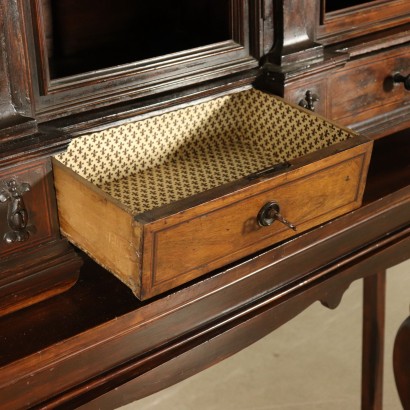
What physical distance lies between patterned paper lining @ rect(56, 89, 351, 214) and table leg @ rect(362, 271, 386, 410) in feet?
1.57

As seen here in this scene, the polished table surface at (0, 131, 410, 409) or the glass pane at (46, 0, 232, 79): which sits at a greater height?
the glass pane at (46, 0, 232, 79)

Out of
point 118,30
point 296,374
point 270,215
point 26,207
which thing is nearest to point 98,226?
point 26,207

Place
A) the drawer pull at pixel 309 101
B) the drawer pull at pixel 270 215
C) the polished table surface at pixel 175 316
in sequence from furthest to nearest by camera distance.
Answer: the drawer pull at pixel 309 101 → the drawer pull at pixel 270 215 → the polished table surface at pixel 175 316

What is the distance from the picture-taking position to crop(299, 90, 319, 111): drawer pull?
4.21ft

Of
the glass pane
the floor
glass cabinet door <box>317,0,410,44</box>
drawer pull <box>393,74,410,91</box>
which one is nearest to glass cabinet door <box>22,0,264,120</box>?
the glass pane

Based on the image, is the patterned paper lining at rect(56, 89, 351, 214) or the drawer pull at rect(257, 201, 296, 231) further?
the patterned paper lining at rect(56, 89, 351, 214)

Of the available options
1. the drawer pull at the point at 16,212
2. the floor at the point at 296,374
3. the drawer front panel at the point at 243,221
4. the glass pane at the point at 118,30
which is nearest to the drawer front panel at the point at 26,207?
the drawer pull at the point at 16,212

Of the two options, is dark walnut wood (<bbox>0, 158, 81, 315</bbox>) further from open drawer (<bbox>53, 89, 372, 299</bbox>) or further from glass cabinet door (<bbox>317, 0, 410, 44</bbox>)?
glass cabinet door (<bbox>317, 0, 410, 44</bbox>)

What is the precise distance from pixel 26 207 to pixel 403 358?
469mm

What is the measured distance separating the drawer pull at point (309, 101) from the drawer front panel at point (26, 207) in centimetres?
44

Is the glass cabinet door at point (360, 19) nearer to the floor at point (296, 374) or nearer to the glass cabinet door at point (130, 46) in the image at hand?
the glass cabinet door at point (130, 46)

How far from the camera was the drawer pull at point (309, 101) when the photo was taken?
1.28m

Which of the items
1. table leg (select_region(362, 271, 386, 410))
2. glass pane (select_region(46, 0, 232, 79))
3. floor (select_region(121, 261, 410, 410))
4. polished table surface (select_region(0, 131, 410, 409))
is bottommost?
floor (select_region(121, 261, 410, 410))

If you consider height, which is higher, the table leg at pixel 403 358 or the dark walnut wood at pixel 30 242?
the dark walnut wood at pixel 30 242
